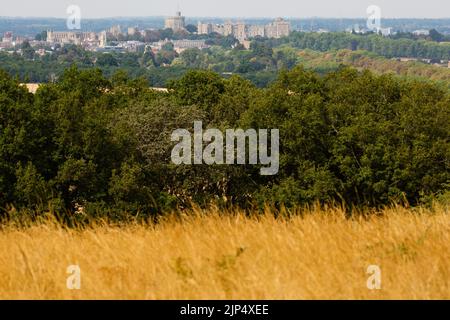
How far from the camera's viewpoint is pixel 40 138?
32094 mm

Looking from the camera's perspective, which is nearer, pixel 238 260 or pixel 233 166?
pixel 238 260

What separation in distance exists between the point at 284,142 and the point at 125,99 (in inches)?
577

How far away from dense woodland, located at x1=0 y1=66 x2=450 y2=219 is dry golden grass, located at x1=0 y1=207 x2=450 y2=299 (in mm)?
20102

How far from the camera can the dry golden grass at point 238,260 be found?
6512mm

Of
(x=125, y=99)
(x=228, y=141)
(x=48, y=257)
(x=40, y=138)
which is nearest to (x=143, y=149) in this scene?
(x=228, y=141)

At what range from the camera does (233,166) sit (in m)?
35.9

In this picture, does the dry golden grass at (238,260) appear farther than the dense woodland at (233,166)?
No

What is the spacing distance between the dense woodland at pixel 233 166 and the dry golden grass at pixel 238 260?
20102 millimetres

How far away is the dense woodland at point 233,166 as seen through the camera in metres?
31.5

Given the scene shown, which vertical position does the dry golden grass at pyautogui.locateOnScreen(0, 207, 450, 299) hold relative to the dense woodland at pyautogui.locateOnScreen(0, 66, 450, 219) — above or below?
above

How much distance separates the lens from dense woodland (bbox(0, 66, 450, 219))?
3152cm

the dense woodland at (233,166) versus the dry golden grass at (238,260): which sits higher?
the dry golden grass at (238,260)

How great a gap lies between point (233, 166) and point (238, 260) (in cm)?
2856
